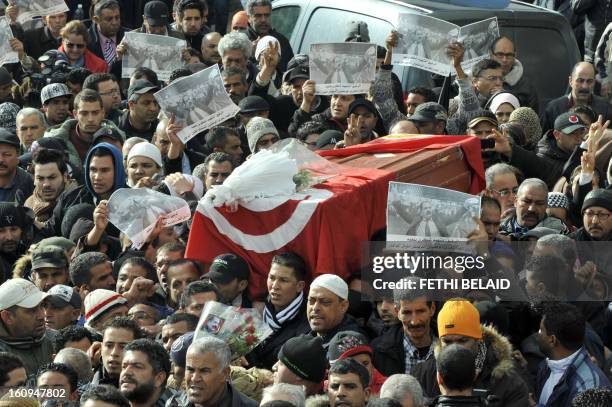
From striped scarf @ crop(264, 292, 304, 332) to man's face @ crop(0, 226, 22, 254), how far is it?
2.78 meters

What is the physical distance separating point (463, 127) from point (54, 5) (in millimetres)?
4844

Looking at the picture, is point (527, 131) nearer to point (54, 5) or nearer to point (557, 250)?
point (557, 250)

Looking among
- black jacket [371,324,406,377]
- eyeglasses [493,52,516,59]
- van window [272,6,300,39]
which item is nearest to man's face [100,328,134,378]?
black jacket [371,324,406,377]

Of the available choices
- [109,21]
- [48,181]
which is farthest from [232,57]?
[48,181]

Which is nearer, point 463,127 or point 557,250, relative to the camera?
point 557,250

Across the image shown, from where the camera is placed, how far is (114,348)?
10109 mm

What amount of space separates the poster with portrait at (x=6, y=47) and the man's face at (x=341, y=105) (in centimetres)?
364

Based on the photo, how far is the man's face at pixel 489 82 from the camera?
1406 centimetres

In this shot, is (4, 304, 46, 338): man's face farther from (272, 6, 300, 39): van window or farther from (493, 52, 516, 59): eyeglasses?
(272, 6, 300, 39): van window

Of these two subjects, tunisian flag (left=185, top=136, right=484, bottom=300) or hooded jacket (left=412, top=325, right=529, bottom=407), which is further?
tunisian flag (left=185, top=136, right=484, bottom=300)

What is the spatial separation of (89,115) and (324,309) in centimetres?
460

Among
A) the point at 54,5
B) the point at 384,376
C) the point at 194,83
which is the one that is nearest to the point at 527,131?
the point at 194,83

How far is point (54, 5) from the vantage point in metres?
16.4

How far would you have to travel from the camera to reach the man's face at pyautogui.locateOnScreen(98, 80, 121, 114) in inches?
587
